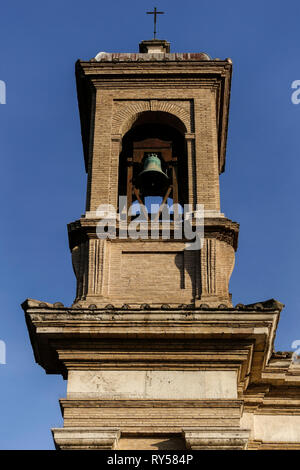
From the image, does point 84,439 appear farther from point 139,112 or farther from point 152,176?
point 139,112

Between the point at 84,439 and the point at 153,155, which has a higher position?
the point at 153,155

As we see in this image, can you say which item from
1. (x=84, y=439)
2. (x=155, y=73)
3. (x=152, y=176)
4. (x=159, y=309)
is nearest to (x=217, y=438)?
(x=84, y=439)

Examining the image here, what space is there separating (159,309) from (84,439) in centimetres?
222

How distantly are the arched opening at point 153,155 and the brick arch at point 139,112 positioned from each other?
0.09 metres

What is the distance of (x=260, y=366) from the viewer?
1406 cm

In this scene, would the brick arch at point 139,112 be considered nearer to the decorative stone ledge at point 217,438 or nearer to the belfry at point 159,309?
the belfry at point 159,309

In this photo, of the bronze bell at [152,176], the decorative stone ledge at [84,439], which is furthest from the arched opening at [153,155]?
the decorative stone ledge at [84,439]

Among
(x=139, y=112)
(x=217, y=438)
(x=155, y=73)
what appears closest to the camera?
(x=217, y=438)

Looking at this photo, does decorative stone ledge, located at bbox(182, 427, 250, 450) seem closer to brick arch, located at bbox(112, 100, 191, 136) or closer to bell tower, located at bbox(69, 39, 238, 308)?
bell tower, located at bbox(69, 39, 238, 308)

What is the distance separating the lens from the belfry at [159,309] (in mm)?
12789

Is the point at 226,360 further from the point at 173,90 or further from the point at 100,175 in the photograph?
the point at 173,90

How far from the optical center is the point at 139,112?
17.5 metres
